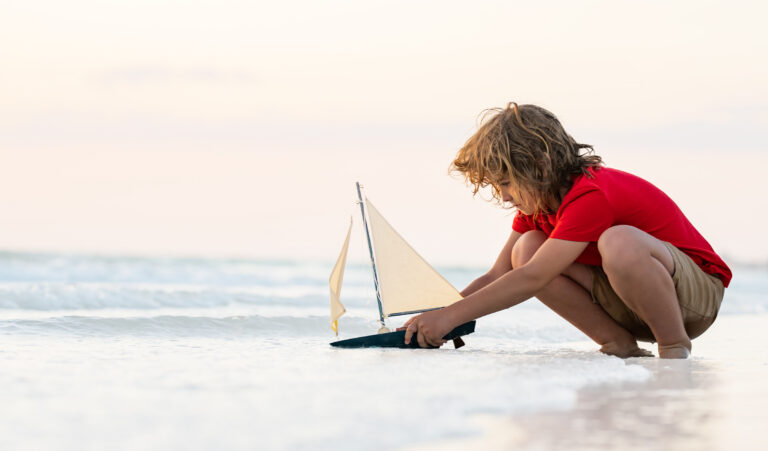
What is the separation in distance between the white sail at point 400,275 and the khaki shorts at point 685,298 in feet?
1.99

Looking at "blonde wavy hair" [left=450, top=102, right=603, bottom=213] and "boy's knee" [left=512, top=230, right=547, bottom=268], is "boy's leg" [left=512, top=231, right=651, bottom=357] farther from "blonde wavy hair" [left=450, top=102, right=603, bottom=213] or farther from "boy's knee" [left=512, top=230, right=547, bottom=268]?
"blonde wavy hair" [left=450, top=102, right=603, bottom=213]

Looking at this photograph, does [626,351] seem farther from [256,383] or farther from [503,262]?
[256,383]

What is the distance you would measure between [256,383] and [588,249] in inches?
58.5

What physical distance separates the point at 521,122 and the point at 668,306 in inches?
34.4

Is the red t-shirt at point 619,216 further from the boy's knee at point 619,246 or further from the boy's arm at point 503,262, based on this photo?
the boy's arm at point 503,262

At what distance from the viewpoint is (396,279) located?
336cm

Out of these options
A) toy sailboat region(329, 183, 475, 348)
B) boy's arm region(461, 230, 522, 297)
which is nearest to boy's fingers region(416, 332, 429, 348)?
toy sailboat region(329, 183, 475, 348)

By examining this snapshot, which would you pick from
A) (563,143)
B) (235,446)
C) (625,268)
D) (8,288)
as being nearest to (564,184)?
(563,143)

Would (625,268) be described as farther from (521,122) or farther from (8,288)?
(8,288)

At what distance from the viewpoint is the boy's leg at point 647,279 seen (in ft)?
9.61

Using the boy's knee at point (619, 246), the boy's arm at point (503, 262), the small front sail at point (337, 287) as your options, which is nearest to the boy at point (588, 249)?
the boy's knee at point (619, 246)

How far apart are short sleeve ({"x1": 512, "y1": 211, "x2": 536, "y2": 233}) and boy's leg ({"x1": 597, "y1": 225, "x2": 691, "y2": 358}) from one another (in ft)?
1.68

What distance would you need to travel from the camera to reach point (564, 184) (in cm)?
315

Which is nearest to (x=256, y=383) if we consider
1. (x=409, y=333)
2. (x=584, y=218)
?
(x=409, y=333)
